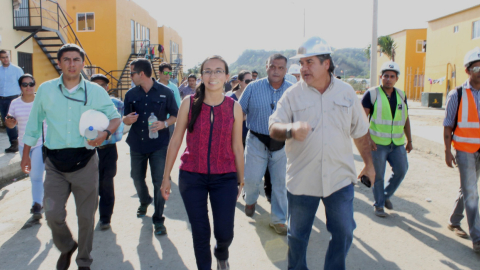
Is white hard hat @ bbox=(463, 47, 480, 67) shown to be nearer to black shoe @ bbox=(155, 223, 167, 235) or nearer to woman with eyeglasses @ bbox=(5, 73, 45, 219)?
black shoe @ bbox=(155, 223, 167, 235)

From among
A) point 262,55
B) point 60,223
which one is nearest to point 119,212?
point 60,223

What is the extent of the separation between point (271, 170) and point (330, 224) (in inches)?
74.3

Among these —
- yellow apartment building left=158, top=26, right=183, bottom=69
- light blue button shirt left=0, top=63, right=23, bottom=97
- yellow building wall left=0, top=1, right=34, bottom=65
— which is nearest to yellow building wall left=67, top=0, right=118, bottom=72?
yellow building wall left=0, top=1, right=34, bottom=65

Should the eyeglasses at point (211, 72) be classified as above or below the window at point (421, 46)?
below

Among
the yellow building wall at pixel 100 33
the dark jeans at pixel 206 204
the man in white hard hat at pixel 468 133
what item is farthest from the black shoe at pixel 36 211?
the yellow building wall at pixel 100 33

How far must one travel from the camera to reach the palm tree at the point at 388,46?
144ft

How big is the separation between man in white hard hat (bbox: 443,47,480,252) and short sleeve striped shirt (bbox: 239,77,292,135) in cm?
194

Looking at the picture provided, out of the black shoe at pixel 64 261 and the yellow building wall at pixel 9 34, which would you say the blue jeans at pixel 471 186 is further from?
the yellow building wall at pixel 9 34

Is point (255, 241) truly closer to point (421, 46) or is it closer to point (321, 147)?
point (321, 147)

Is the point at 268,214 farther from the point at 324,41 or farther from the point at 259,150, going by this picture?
the point at 324,41

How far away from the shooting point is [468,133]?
14.0 ft

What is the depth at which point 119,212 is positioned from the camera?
5477mm

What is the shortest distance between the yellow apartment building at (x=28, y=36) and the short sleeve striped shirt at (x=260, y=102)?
12.4 metres

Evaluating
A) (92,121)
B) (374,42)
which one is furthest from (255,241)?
(374,42)
